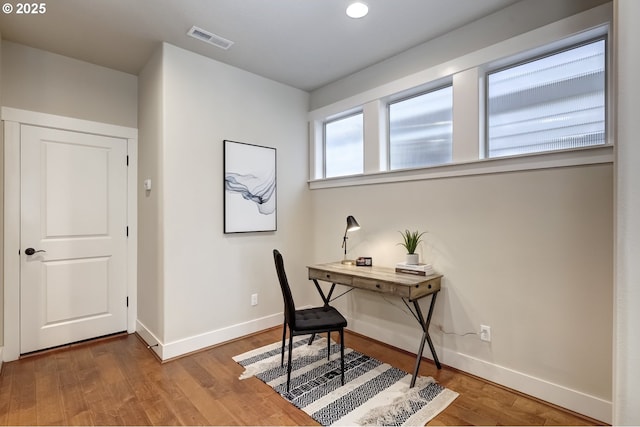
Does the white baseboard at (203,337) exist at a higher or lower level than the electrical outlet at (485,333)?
lower

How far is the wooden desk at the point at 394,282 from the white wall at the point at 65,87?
272 centimetres

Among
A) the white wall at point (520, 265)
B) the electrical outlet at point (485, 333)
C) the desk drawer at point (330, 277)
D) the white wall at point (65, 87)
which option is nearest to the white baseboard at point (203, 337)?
the desk drawer at point (330, 277)

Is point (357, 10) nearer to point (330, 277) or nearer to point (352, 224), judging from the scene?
point (352, 224)

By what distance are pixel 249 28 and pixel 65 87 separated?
197 cm

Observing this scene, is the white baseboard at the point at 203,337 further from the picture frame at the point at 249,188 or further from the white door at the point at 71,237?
the picture frame at the point at 249,188

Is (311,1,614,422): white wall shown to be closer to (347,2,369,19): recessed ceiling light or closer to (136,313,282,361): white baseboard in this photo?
(347,2,369,19): recessed ceiling light

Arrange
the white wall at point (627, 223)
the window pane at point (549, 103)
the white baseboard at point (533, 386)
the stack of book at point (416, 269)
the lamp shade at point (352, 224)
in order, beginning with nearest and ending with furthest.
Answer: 1. the white wall at point (627, 223)
2. the white baseboard at point (533, 386)
3. the window pane at point (549, 103)
4. the stack of book at point (416, 269)
5. the lamp shade at point (352, 224)

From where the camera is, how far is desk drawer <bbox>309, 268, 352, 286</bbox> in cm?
273

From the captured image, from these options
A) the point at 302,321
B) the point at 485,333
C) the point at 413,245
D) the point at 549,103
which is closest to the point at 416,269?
the point at 413,245

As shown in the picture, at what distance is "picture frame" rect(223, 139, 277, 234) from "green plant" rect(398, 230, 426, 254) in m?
1.47

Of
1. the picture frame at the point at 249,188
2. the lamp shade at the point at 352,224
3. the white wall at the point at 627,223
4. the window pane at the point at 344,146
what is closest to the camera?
the white wall at the point at 627,223

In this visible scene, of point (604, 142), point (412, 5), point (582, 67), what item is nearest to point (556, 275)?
point (604, 142)

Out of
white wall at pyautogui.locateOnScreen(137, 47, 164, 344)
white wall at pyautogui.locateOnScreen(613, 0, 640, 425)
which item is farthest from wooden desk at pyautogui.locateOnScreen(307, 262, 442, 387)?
white wall at pyautogui.locateOnScreen(137, 47, 164, 344)

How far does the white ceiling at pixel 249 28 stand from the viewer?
228 centimetres
